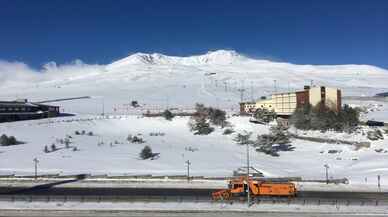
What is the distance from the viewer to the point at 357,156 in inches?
Answer: 3039

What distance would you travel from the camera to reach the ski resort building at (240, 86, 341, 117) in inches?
4326

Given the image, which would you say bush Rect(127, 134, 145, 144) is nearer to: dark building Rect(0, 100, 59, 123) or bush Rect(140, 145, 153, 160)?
bush Rect(140, 145, 153, 160)

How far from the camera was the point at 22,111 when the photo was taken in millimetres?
115250

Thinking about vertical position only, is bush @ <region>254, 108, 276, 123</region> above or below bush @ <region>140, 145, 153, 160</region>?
above

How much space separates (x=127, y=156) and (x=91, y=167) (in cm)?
851

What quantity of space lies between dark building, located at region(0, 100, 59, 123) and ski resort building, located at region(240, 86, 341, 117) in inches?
1699

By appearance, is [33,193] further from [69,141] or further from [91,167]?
[69,141]

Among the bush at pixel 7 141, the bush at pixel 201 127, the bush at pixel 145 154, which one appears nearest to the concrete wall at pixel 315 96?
the bush at pixel 201 127

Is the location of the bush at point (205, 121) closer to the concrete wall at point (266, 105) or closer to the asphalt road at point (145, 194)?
the concrete wall at point (266, 105)

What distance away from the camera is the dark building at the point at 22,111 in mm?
109375

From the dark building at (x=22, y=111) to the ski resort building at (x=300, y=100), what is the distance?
43.1 metres

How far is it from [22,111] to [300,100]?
5619 cm

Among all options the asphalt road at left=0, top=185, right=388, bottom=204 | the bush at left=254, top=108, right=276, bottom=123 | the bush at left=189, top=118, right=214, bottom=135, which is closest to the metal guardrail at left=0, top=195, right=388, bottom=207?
the asphalt road at left=0, top=185, right=388, bottom=204

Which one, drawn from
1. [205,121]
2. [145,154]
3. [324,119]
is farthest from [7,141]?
[324,119]
